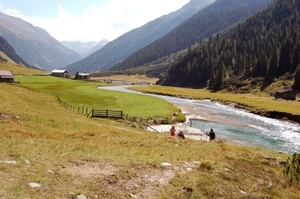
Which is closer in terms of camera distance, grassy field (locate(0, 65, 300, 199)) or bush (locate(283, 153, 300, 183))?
grassy field (locate(0, 65, 300, 199))

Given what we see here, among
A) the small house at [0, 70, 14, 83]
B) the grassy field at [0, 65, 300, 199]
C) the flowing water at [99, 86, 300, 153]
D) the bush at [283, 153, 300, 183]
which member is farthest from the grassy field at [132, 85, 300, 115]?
the small house at [0, 70, 14, 83]

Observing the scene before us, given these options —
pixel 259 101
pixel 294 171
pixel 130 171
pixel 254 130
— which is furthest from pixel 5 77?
pixel 294 171

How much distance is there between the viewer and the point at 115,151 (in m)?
21.7

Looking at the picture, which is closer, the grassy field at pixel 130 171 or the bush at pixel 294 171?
the grassy field at pixel 130 171

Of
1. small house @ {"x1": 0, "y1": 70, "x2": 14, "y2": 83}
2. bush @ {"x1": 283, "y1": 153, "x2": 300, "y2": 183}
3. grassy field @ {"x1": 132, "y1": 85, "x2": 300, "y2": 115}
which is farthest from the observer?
small house @ {"x1": 0, "y1": 70, "x2": 14, "y2": 83}

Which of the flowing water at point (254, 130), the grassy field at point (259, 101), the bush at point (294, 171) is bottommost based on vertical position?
the flowing water at point (254, 130)

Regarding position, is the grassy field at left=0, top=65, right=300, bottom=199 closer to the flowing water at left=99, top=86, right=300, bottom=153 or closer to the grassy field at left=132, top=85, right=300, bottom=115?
the flowing water at left=99, top=86, right=300, bottom=153

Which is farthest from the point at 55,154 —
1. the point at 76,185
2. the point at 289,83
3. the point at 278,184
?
the point at 289,83

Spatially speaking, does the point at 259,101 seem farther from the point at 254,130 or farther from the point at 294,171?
the point at 294,171

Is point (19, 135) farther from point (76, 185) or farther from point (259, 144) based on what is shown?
point (259, 144)

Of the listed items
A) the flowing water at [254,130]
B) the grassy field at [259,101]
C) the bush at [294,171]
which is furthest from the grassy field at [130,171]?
the grassy field at [259,101]

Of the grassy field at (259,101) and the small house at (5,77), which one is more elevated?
the small house at (5,77)

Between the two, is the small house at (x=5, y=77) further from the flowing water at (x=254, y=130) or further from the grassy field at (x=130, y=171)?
the grassy field at (x=130, y=171)

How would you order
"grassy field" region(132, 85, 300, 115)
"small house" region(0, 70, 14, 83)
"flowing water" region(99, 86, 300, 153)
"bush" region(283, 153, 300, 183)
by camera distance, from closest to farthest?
"bush" region(283, 153, 300, 183)
"flowing water" region(99, 86, 300, 153)
"grassy field" region(132, 85, 300, 115)
"small house" region(0, 70, 14, 83)
